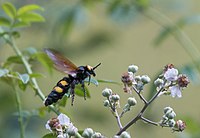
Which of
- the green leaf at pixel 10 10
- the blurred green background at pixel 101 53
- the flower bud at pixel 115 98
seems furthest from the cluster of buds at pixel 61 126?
the green leaf at pixel 10 10

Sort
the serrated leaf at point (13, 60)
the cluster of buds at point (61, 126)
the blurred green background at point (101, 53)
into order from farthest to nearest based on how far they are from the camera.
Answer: the blurred green background at point (101, 53) < the serrated leaf at point (13, 60) < the cluster of buds at point (61, 126)

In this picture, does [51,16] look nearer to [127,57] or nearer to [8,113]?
[8,113]

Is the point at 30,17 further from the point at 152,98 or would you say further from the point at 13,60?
the point at 152,98

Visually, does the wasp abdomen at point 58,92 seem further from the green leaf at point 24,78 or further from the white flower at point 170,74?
the white flower at point 170,74

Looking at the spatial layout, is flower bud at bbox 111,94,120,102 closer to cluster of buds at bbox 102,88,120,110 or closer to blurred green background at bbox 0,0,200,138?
cluster of buds at bbox 102,88,120,110

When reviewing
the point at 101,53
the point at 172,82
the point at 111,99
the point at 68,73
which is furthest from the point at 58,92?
the point at 101,53
